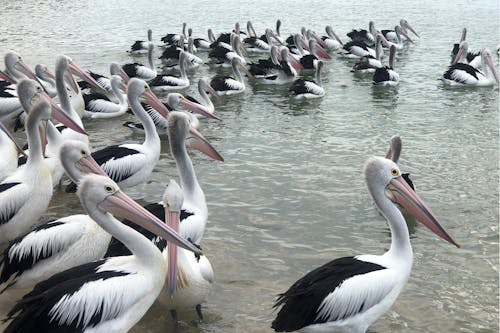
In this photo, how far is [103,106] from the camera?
9492mm

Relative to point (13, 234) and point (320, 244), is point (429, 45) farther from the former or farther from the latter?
point (13, 234)

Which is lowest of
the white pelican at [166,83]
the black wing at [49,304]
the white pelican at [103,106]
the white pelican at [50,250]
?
the white pelican at [166,83]

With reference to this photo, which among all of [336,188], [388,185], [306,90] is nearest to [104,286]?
[388,185]

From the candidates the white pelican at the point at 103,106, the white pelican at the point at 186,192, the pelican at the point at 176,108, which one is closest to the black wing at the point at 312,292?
the white pelican at the point at 186,192

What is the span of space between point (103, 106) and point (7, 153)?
404cm

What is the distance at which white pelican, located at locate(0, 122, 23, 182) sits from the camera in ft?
17.9

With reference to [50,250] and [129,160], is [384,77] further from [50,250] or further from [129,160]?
[50,250]

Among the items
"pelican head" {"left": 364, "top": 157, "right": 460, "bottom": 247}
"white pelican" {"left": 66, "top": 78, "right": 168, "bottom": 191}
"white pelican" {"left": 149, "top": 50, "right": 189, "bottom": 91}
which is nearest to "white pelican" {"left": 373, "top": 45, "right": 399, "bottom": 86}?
"white pelican" {"left": 149, "top": 50, "right": 189, "bottom": 91}

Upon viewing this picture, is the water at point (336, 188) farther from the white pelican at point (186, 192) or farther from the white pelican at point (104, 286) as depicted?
the white pelican at point (104, 286)

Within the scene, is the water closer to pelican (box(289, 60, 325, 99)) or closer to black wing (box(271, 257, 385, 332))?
pelican (box(289, 60, 325, 99))

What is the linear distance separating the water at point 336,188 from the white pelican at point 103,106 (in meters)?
0.19

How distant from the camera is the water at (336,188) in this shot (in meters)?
4.58

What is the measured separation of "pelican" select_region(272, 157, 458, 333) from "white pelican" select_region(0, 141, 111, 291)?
1430 mm

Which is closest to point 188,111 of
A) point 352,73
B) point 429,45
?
point 352,73
